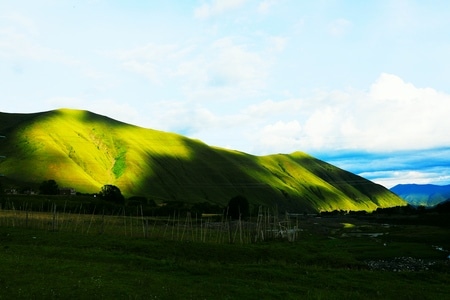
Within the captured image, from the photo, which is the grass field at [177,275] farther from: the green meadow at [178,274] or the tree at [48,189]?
the tree at [48,189]

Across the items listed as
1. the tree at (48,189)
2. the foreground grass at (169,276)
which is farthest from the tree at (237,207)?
the foreground grass at (169,276)

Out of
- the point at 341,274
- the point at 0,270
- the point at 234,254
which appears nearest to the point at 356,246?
the point at 234,254

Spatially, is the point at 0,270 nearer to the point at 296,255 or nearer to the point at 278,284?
the point at 278,284

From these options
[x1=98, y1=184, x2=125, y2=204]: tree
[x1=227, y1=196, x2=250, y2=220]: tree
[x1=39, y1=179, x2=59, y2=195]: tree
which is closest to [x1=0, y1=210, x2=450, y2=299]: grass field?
[x1=98, y1=184, x2=125, y2=204]: tree

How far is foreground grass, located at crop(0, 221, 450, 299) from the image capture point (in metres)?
26.4

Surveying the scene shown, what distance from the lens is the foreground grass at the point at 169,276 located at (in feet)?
86.7

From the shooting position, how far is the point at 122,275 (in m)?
31.3

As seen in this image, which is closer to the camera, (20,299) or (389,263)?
(20,299)

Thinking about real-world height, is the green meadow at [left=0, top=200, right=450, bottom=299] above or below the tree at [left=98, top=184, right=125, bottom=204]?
below

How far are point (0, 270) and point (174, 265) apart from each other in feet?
46.6

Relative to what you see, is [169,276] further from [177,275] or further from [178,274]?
[178,274]

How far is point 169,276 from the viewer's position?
3294cm

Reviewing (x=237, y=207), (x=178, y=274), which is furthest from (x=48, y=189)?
(x=178, y=274)

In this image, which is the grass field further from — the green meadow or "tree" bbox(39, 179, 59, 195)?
"tree" bbox(39, 179, 59, 195)
